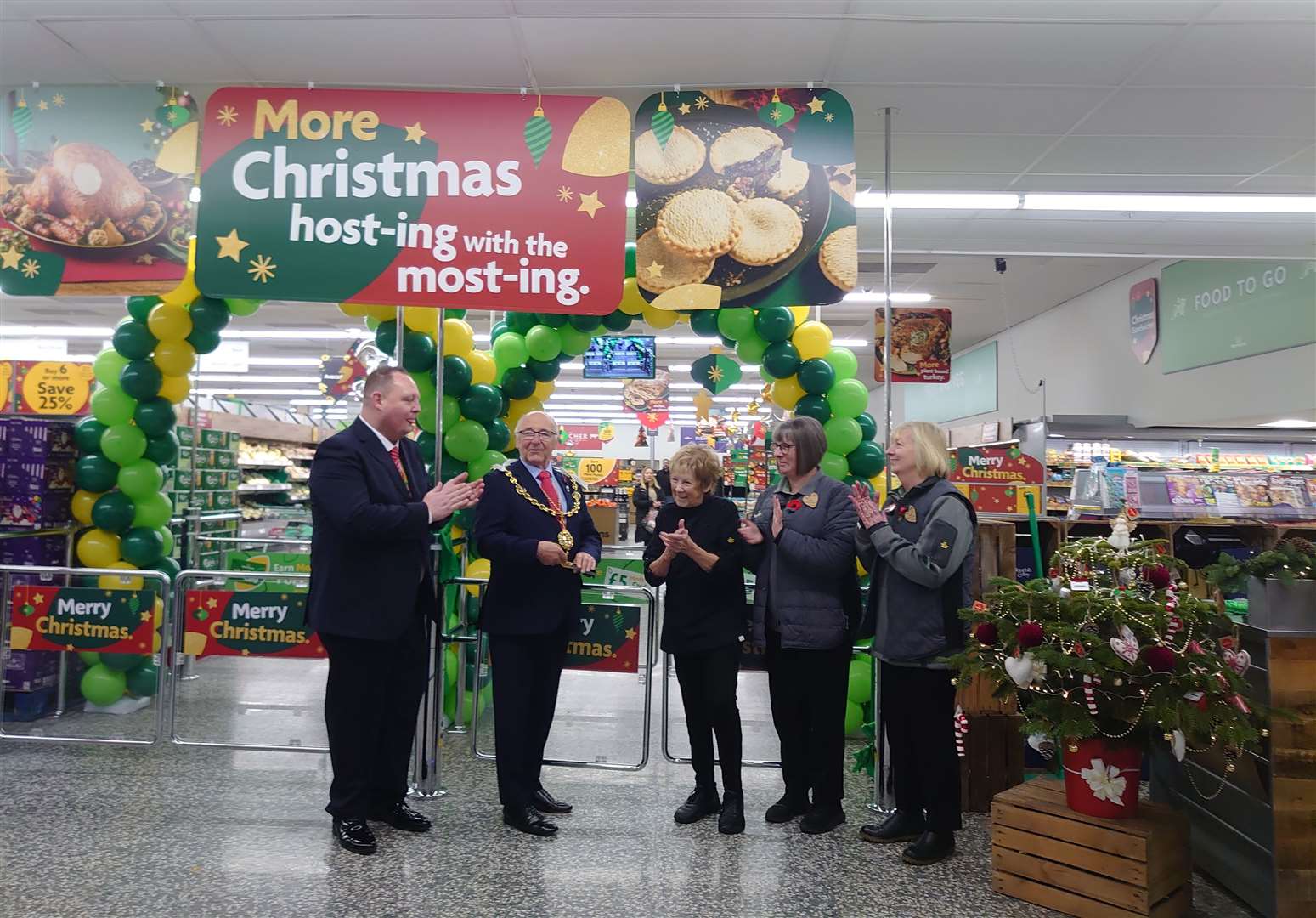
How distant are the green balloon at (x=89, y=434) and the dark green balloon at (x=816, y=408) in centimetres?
411

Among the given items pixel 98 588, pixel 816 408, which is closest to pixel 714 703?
pixel 816 408

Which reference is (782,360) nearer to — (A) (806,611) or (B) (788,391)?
(B) (788,391)

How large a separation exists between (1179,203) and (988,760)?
491 cm

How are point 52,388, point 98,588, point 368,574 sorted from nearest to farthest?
point 368,574
point 98,588
point 52,388

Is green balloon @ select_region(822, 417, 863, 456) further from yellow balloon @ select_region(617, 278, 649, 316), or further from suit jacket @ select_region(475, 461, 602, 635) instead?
suit jacket @ select_region(475, 461, 602, 635)

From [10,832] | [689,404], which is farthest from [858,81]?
[689,404]

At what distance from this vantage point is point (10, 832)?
131 inches

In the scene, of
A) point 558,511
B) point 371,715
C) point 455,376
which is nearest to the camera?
point 371,715

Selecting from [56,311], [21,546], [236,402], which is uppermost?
[56,311]

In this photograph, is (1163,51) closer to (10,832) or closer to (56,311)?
(10,832)

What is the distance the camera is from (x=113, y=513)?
5023 mm

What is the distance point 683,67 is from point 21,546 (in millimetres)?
4607

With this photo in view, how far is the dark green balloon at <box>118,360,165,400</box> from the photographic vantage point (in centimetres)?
499

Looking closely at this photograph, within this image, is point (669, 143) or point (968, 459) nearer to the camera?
point (669, 143)
